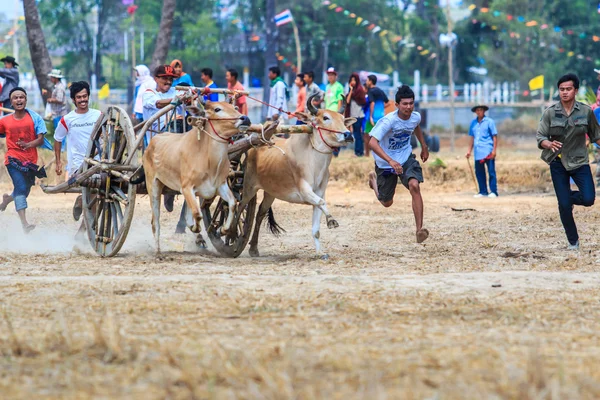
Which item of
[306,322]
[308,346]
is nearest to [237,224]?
[306,322]

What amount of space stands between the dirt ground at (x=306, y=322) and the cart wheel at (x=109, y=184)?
0.76ft

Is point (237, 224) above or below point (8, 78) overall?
below

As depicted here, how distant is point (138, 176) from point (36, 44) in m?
14.4

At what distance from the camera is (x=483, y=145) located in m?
17.2

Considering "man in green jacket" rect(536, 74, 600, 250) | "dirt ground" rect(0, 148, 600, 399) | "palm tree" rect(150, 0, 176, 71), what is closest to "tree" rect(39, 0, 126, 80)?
"palm tree" rect(150, 0, 176, 71)

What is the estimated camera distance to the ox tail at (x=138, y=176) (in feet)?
33.6

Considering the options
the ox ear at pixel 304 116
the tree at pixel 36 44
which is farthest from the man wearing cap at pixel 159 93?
the tree at pixel 36 44

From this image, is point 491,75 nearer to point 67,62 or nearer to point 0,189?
point 67,62

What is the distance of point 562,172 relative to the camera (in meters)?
10.6

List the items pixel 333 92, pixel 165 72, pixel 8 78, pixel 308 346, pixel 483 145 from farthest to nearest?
pixel 333 92, pixel 8 78, pixel 483 145, pixel 165 72, pixel 308 346

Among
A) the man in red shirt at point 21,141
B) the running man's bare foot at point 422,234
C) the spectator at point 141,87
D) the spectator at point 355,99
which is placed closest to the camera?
the running man's bare foot at point 422,234

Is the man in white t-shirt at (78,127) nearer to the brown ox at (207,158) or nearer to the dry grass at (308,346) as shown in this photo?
the brown ox at (207,158)

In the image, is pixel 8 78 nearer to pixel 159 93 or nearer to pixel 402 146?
pixel 159 93

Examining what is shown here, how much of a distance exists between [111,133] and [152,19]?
4376 centimetres
